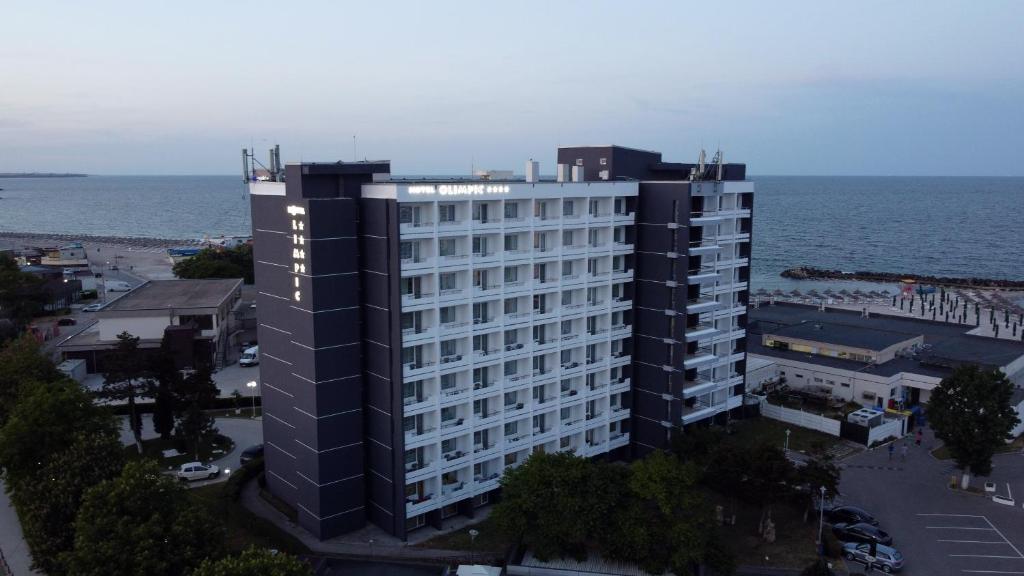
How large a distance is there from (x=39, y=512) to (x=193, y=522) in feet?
37.3

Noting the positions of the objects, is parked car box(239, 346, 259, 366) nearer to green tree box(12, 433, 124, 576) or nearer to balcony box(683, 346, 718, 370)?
green tree box(12, 433, 124, 576)

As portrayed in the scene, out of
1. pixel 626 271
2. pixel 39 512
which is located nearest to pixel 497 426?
pixel 626 271

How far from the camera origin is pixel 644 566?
1751 inches

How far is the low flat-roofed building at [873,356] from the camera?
7575cm

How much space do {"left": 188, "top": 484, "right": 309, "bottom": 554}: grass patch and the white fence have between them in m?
47.2

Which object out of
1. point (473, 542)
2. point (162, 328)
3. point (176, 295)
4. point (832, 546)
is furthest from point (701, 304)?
point (176, 295)

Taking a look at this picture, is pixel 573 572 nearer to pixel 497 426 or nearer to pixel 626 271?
pixel 497 426

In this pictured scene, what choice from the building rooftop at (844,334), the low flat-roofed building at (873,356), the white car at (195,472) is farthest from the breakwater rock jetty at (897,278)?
the white car at (195,472)

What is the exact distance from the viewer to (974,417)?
55.1 metres

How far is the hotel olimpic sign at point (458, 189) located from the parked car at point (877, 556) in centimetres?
3294

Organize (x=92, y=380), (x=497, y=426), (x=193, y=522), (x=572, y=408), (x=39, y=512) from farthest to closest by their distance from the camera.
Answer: (x=92, y=380)
(x=572, y=408)
(x=497, y=426)
(x=39, y=512)
(x=193, y=522)

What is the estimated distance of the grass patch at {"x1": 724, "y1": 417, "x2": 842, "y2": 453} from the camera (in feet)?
217

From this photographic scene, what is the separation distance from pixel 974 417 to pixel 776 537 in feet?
62.8

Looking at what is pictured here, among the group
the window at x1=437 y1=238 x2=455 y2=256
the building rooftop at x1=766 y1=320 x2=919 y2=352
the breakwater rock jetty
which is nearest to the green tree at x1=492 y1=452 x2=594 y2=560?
the window at x1=437 y1=238 x2=455 y2=256
